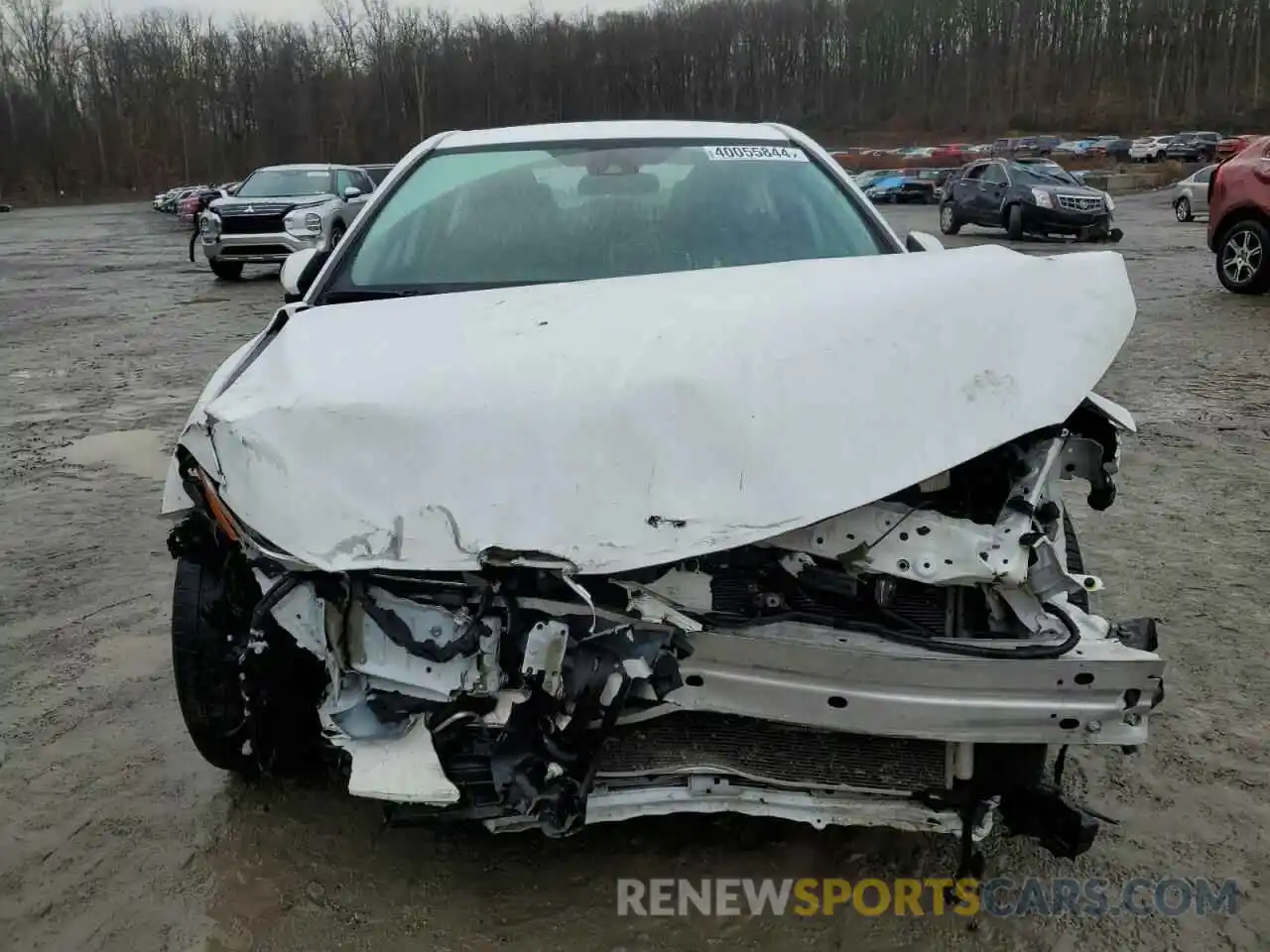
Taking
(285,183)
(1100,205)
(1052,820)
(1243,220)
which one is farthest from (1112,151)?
(1052,820)

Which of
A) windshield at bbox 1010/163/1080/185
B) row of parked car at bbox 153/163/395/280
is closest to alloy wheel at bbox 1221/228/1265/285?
windshield at bbox 1010/163/1080/185

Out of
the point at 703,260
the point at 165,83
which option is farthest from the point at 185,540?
the point at 165,83

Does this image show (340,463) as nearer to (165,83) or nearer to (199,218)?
(199,218)

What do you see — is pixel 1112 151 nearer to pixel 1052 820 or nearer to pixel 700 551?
pixel 1052 820

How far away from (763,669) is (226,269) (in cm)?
1637

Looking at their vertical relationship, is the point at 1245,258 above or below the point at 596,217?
below

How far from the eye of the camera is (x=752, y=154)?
3.68 meters

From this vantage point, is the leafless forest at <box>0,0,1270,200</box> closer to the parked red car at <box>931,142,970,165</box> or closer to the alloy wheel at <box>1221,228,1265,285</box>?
the parked red car at <box>931,142,970,165</box>

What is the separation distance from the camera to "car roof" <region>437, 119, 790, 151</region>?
3.76 meters

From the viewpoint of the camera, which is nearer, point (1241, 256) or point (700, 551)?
point (700, 551)

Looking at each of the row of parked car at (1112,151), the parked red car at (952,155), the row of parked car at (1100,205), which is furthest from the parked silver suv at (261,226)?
the parked red car at (952,155)

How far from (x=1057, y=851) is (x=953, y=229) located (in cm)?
2143

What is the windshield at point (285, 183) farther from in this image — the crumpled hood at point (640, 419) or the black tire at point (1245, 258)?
the crumpled hood at point (640, 419)

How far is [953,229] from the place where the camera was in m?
22.0
